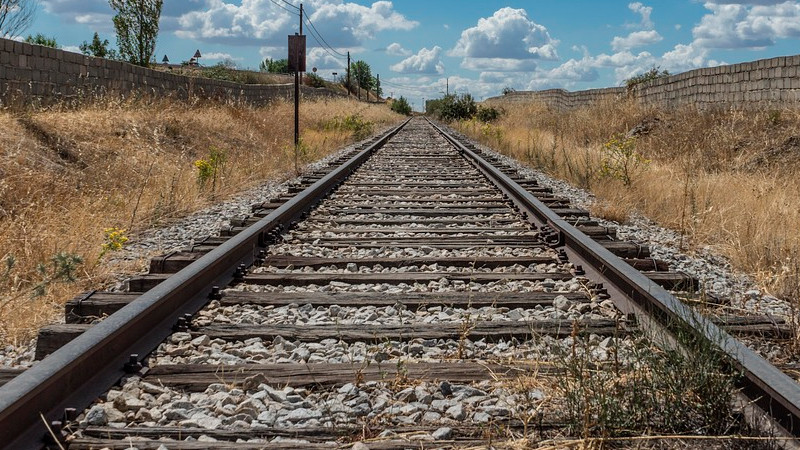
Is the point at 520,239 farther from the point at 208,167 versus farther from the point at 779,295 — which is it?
the point at 208,167

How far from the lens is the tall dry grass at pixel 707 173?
565cm

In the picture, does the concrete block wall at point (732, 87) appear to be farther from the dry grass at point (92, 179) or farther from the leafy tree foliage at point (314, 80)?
the leafy tree foliage at point (314, 80)

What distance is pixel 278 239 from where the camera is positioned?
590cm

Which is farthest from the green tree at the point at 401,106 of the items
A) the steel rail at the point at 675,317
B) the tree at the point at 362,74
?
the steel rail at the point at 675,317

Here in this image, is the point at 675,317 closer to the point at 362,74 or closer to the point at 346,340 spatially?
the point at 346,340

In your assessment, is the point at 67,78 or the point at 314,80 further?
the point at 314,80

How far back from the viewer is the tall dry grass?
5652 millimetres

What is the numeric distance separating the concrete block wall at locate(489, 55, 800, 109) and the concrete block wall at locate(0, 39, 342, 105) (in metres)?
12.9

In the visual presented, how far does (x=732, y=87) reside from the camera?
58.3ft

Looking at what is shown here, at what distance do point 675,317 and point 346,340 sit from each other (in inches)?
56.2

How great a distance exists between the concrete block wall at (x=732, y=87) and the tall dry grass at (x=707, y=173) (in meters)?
0.90

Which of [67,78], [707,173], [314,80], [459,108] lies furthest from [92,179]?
[314,80]

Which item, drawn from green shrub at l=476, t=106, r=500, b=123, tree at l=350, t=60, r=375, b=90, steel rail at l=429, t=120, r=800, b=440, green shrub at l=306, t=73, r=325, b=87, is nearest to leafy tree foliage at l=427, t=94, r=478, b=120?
green shrub at l=476, t=106, r=500, b=123

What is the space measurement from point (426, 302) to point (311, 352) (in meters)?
0.92
